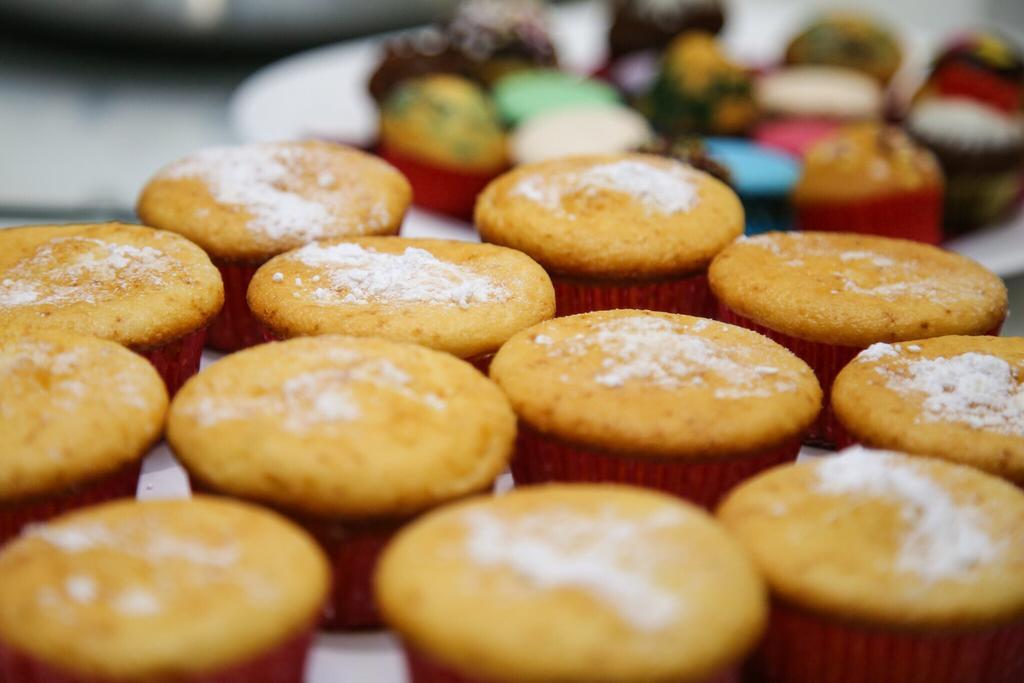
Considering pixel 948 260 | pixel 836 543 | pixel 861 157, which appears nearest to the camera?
pixel 836 543

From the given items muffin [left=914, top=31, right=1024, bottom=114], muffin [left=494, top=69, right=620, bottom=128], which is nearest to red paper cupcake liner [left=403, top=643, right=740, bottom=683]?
muffin [left=494, top=69, right=620, bottom=128]

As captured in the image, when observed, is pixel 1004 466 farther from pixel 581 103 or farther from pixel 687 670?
pixel 581 103

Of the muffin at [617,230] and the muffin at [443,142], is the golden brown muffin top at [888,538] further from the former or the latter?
the muffin at [443,142]

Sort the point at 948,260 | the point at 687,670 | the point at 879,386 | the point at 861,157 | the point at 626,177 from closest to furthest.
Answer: the point at 687,670
the point at 879,386
the point at 948,260
the point at 626,177
the point at 861,157

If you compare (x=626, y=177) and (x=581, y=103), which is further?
(x=581, y=103)

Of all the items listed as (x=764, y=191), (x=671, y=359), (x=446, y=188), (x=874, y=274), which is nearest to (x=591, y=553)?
(x=671, y=359)

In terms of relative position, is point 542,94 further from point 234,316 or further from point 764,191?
point 234,316

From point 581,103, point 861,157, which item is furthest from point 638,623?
point 581,103
